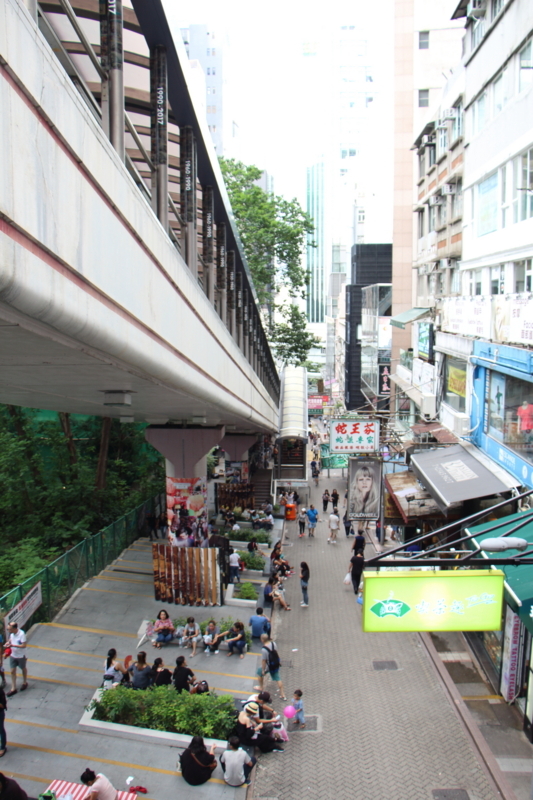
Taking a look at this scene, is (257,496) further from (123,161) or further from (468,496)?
(123,161)

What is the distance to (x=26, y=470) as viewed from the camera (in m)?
23.0

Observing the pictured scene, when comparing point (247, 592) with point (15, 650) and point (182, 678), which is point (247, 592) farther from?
point (15, 650)

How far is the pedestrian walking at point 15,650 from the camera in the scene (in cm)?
1028

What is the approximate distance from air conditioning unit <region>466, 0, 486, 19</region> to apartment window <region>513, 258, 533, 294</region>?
7.58 metres

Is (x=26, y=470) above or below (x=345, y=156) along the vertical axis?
below

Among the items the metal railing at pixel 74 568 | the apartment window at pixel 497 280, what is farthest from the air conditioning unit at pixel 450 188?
the metal railing at pixel 74 568

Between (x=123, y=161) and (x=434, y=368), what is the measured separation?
1764 centimetres

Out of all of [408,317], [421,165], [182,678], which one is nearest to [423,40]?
[421,165]

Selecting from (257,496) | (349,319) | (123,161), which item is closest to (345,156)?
(349,319)

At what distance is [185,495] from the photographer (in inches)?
736

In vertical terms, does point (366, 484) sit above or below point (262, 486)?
above

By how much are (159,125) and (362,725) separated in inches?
370

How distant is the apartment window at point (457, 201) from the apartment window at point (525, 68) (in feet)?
26.8

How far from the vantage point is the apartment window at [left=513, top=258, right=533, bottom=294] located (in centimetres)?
A: 1463
